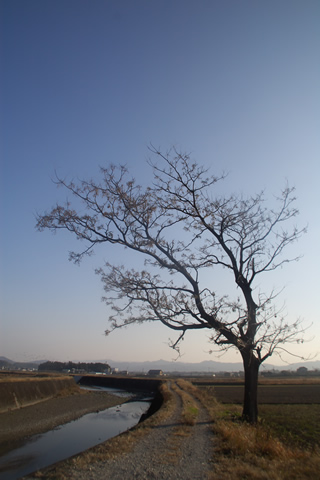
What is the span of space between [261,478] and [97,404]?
117 feet

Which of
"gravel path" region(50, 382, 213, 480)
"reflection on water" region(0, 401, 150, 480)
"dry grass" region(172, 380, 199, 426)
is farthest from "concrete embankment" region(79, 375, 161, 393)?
"gravel path" region(50, 382, 213, 480)

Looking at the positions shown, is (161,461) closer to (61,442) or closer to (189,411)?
(189,411)

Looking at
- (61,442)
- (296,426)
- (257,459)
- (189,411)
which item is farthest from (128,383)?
(257,459)

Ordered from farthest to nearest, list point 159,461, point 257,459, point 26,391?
point 26,391 → point 159,461 → point 257,459

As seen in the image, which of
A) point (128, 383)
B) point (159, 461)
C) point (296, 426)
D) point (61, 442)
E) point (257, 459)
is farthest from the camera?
point (128, 383)

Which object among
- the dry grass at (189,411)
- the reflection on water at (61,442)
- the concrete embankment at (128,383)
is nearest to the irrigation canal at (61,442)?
the reflection on water at (61,442)

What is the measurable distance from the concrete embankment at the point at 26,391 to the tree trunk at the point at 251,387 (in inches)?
820

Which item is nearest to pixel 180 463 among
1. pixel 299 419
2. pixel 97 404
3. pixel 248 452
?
pixel 248 452

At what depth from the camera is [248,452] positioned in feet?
27.9

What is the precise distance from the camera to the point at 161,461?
8.03m

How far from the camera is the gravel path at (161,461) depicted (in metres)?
6.97

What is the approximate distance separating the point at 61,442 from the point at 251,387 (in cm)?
1196

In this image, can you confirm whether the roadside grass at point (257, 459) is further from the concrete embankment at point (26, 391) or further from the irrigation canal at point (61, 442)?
the concrete embankment at point (26, 391)

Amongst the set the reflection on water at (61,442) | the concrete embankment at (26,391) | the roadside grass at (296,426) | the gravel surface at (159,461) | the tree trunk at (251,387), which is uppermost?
the tree trunk at (251,387)
